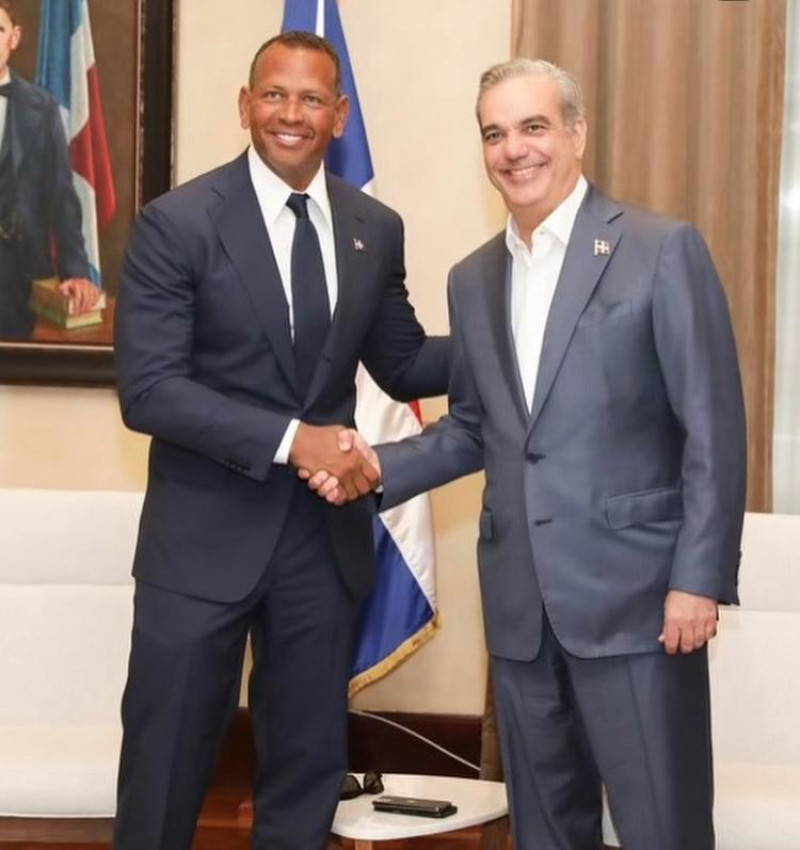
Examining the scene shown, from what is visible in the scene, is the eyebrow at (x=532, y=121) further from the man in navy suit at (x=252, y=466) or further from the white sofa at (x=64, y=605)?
the white sofa at (x=64, y=605)

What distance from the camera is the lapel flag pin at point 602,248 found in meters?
2.88

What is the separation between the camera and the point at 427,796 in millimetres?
3691

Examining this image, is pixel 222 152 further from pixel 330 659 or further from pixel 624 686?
pixel 624 686

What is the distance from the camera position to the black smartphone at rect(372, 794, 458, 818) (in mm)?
3518

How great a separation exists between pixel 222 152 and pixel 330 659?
200cm

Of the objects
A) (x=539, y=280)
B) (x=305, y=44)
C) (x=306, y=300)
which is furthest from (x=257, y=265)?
(x=539, y=280)

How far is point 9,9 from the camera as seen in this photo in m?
4.61

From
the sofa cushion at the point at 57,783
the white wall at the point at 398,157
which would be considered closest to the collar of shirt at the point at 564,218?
the sofa cushion at the point at 57,783

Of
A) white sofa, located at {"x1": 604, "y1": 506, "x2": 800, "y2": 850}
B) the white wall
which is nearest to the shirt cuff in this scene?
white sofa, located at {"x1": 604, "y1": 506, "x2": 800, "y2": 850}

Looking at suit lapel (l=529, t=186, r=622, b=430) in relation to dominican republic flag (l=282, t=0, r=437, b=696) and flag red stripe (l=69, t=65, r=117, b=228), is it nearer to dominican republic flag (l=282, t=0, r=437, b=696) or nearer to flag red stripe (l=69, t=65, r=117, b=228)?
dominican republic flag (l=282, t=0, r=437, b=696)

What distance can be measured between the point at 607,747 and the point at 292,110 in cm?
135

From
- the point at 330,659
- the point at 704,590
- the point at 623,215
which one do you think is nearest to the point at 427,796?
the point at 330,659

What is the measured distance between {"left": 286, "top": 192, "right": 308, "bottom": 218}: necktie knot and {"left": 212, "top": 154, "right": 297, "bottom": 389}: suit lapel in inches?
2.9

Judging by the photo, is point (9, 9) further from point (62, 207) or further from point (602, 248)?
point (602, 248)
